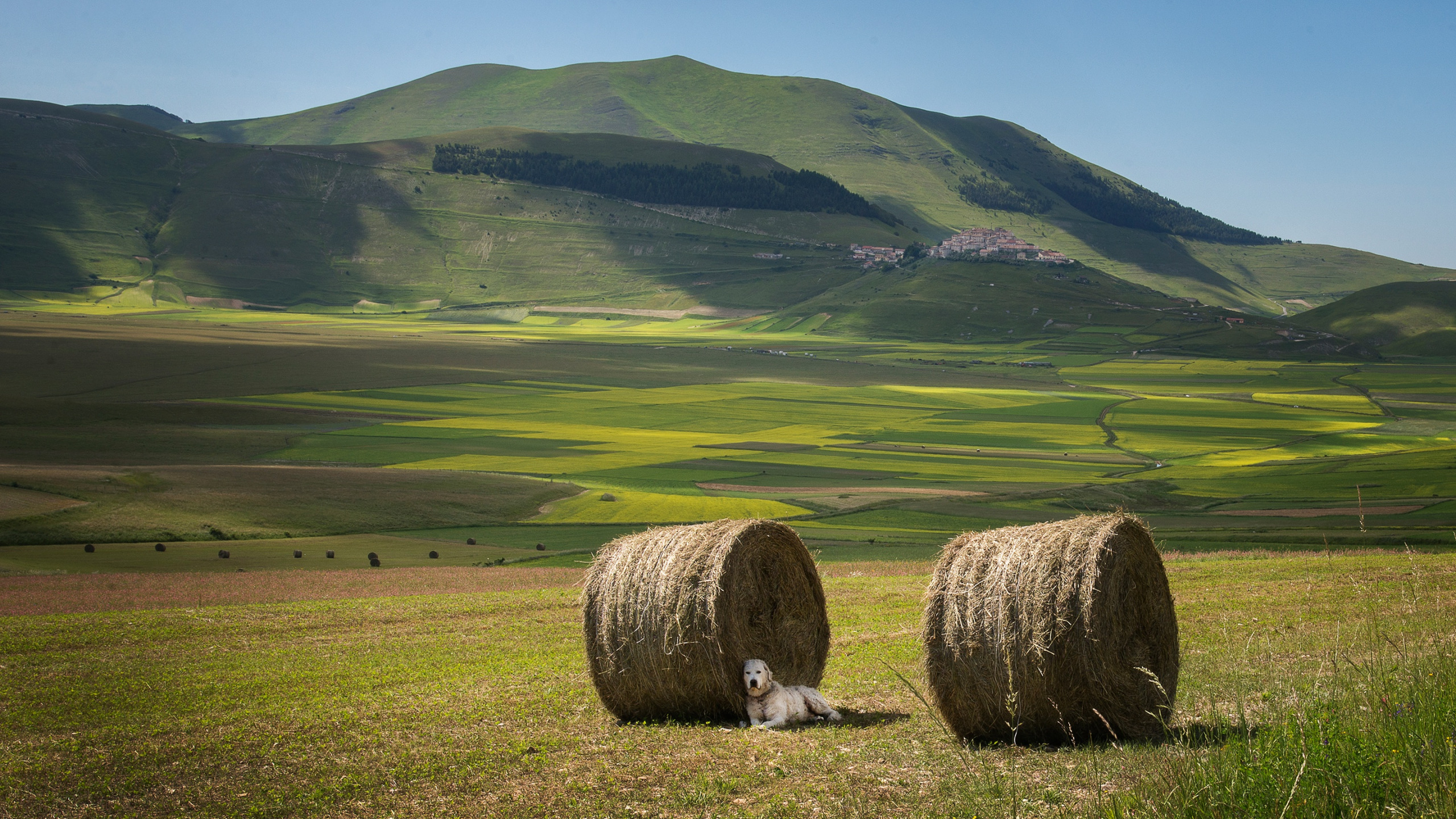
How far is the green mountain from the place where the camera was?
173125mm

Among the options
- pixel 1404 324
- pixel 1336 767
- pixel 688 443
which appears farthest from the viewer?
pixel 1404 324

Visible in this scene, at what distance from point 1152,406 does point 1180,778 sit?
341 feet

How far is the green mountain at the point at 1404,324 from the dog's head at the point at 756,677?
190446mm

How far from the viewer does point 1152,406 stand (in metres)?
103

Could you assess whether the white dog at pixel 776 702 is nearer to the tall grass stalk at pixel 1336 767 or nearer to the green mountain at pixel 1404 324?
the tall grass stalk at pixel 1336 767

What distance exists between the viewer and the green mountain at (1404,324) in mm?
173125

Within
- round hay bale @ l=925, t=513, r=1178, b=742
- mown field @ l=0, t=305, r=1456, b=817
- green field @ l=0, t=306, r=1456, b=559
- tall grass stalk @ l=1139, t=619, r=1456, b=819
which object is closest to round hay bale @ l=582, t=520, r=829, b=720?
mown field @ l=0, t=305, r=1456, b=817

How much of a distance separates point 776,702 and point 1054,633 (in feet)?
11.4

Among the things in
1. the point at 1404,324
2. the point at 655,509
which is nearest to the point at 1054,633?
the point at 655,509

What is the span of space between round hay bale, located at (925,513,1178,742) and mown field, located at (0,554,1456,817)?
0.39 metres

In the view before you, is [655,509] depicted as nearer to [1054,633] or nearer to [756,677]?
[756,677]

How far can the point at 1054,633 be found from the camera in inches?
A: 395

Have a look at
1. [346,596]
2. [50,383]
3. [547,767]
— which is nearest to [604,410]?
[50,383]

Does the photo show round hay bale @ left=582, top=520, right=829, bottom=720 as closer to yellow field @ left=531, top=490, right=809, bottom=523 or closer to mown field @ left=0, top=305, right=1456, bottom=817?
mown field @ left=0, top=305, right=1456, bottom=817
